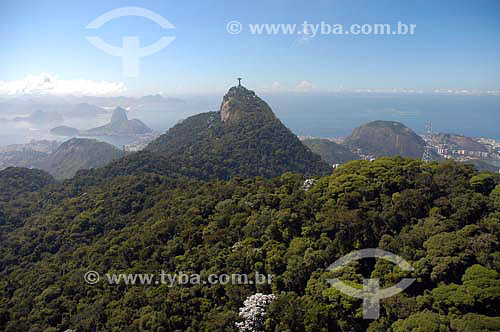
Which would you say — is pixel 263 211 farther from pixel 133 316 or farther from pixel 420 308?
pixel 420 308

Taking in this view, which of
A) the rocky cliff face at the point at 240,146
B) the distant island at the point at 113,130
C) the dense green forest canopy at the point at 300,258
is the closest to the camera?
the dense green forest canopy at the point at 300,258

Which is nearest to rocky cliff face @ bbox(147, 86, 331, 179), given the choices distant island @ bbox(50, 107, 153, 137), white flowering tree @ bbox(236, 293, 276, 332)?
white flowering tree @ bbox(236, 293, 276, 332)

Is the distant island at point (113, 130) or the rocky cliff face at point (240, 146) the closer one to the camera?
the rocky cliff face at point (240, 146)

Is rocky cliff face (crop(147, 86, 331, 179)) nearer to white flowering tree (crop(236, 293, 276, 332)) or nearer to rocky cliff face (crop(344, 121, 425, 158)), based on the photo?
white flowering tree (crop(236, 293, 276, 332))

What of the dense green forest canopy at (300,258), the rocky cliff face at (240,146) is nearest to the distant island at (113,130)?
the rocky cliff face at (240,146)

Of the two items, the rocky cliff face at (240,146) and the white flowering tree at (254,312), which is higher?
the rocky cliff face at (240,146)

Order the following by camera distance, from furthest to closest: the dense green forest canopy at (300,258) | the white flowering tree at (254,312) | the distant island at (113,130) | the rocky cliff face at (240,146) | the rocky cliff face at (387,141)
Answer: the distant island at (113,130) < the rocky cliff face at (387,141) < the rocky cliff face at (240,146) < the white flowering tree at (254,312) < the dense green forest canopy at (300,258)

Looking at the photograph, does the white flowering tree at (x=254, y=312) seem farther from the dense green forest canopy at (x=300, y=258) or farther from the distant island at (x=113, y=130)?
the distant island at (x=113, y=130)
